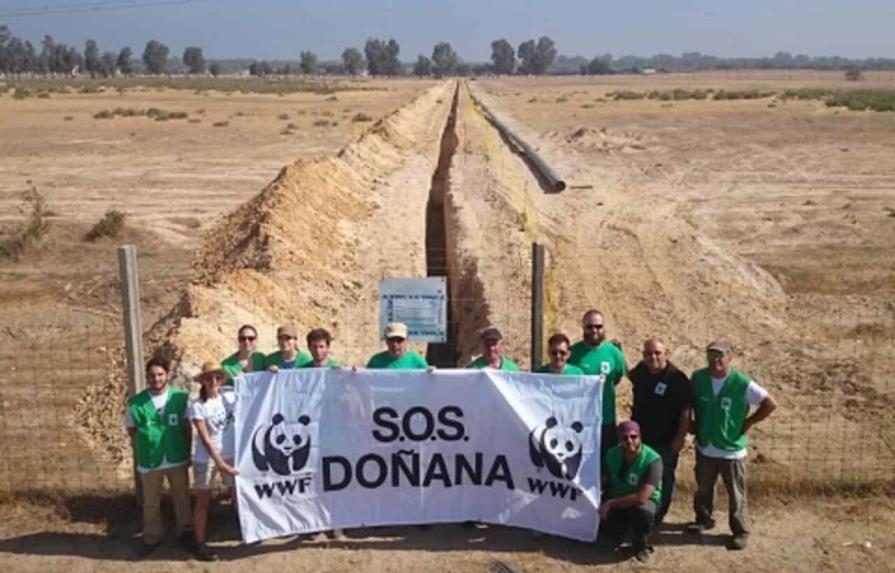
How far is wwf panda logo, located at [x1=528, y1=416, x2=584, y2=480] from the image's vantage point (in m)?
7.48

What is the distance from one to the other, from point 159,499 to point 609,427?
353 cm

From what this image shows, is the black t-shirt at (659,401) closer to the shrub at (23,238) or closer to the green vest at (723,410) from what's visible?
the green vest at (723,410)

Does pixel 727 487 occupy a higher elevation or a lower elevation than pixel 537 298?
lower

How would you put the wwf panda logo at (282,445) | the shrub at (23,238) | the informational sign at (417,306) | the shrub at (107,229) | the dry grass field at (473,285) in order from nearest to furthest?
1. the wwf panda logo at (282,445)
2. the dry grass field at (473,285)
3. the informational sign at (417,306)
4. the shrub at (23,238)
5. the shrub at (107,229)

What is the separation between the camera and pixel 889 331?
1451cm

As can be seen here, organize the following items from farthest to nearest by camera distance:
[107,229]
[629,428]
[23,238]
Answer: [107,229], [23,238], [629,428]

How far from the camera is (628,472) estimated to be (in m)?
7.25

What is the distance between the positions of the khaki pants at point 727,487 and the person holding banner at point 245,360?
3.53 metres

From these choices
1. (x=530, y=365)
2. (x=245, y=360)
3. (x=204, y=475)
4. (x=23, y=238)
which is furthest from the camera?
(x=23, y=238)

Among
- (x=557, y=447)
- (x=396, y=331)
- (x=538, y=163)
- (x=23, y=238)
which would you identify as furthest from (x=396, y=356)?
(x=538, y=163)

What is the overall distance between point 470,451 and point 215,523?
2163mm

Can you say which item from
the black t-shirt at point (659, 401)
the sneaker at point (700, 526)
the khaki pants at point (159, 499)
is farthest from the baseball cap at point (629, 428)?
the khaki pants at point (159, 499)

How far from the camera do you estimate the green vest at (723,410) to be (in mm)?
7309

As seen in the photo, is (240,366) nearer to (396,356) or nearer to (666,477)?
(396,356)
